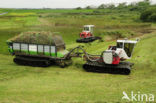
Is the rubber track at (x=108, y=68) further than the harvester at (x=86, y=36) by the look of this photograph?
No

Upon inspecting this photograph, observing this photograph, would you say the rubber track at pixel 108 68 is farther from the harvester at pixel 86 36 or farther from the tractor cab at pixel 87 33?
the tractor cab at pixel 87 33

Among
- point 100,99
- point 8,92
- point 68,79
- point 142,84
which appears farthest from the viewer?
point 68,79

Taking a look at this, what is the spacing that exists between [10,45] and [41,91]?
8885 millimetres

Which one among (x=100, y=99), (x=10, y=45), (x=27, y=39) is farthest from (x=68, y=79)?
(x=10, y=45)

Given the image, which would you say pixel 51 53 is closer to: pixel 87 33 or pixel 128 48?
pixel 128 48

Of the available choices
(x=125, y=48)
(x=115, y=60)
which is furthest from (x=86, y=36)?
A: (x=115, y=60)

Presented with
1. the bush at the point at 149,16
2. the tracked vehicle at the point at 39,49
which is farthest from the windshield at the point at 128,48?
the bush at the point at 149,16

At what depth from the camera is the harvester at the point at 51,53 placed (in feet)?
47.9

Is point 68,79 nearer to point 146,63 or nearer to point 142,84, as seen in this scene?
point 142,84

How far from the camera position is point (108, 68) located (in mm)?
14531

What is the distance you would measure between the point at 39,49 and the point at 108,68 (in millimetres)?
6851

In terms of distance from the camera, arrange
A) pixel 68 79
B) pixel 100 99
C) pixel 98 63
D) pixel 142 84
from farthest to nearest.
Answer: pixel 98 63 → pixel 68 79 → pixel 142 84 → pixel 100 99

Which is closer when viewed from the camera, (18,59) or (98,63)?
(98,63)

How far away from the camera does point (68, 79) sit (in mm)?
13148
